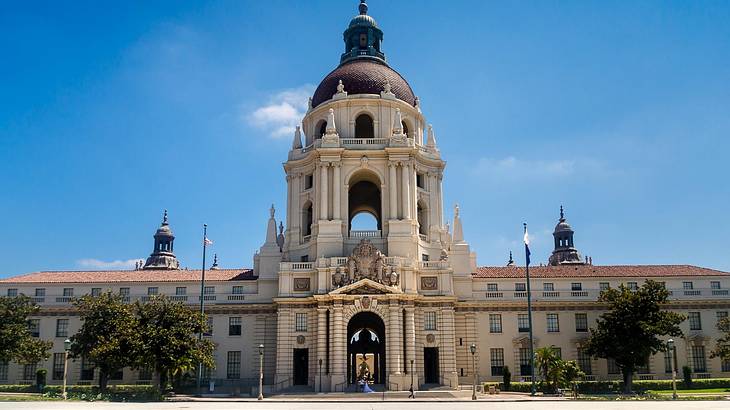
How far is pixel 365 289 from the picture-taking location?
6931 centimetres

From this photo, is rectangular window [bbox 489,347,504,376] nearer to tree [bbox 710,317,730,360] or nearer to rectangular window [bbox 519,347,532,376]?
rectangular window [bbox 519,347,532,376]

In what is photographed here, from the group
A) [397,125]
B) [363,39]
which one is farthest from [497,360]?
[363,39]

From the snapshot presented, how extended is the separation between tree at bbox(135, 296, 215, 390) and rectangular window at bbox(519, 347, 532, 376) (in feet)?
104

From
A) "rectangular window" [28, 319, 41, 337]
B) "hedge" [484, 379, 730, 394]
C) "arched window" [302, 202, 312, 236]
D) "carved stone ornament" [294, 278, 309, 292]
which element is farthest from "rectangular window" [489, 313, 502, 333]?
"rectangular window" [28, 319, 41, 337]

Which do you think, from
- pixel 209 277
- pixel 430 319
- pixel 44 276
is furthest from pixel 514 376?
pixel 44 276

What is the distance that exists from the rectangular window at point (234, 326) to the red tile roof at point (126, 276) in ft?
15.1

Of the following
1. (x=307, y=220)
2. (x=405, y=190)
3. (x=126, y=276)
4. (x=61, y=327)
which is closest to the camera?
(x=61, y=327)

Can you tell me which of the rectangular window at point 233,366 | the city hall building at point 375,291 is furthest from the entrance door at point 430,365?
the rectangular window at point 233,366

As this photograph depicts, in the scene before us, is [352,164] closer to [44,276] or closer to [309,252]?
[309,252]

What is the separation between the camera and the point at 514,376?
2894 inches

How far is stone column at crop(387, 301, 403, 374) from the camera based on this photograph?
222 feet

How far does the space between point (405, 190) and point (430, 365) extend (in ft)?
59.6

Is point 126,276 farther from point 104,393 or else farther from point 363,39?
point 363,39

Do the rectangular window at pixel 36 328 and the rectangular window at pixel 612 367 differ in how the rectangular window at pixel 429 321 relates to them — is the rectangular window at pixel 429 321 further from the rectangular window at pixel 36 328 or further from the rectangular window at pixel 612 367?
the rectangular window at pixel 36 328
